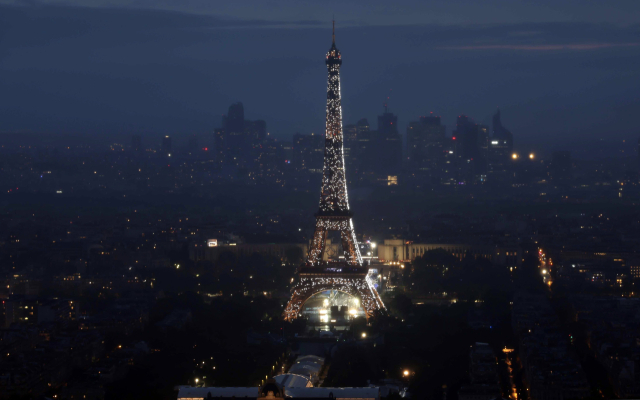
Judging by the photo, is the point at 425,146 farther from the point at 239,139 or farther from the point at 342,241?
the point at 342,241

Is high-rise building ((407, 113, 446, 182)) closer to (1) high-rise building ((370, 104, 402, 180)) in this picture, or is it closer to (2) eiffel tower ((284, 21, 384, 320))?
(1) high-rise building ((370, 104, 402, 180))

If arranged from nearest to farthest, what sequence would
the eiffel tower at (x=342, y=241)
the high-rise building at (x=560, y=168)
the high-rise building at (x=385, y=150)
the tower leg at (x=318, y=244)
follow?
the eiffel tower at (x=342, y=241)
the tower leg at (x=318, y=244)
the high-rise building at (x=560, y=168)
the high-rise building at (x=385, y=150)

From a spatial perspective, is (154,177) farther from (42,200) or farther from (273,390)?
(273,390)

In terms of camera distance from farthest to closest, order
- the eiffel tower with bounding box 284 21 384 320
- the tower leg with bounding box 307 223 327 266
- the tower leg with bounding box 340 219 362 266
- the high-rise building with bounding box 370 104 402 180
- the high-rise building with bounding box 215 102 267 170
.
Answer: the high-rise building with bounding box 215 102 267 170
the high-rise building with bounding box 370 104 402 180
the tower leg with bounding box 340 219 362 266
the tower leg with bounding box 307 223 327 266
the eiffel tower with bounding box 284 21 384 320

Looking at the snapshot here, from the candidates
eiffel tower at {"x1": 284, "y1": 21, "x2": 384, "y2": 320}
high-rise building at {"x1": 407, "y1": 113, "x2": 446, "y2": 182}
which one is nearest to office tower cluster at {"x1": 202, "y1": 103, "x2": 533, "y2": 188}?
high-rise building at {"x1": 407, "y1": 113, "x2": 446, "y2": 182}

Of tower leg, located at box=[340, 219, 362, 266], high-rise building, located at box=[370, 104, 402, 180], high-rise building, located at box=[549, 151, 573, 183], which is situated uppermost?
high-rise building, located at box=[370, 104, 402, 180]

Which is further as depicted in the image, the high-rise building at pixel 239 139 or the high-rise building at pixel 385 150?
the high-rise building at pixel 239 139

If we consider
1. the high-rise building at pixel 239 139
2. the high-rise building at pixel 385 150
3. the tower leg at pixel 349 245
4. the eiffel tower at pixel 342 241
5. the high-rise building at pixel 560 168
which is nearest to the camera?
the eiffel tower at pixel 342 241

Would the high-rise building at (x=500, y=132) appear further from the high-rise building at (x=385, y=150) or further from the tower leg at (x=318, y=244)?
the tower leg at (x=318, y=244)

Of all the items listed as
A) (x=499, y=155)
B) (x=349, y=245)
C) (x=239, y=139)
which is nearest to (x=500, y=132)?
(x=499, y=155)

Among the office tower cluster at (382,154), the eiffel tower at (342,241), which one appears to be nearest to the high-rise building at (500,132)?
the office tower cluster at (382,154)
